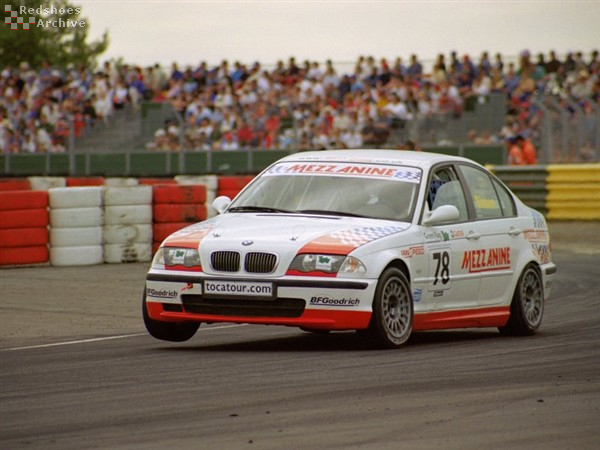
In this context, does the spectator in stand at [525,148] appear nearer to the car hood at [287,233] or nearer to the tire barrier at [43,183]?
the tire barrier at [43,183]

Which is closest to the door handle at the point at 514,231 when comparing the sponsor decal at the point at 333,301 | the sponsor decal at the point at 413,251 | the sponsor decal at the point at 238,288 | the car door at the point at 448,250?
the car door at the point at 448,250

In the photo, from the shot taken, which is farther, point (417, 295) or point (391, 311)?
point (417, 295)

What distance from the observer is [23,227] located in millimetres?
17516

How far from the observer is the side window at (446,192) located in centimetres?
1064

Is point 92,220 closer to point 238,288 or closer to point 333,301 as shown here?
point 238,288

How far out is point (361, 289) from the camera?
370 inches

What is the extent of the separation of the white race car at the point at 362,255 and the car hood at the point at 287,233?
1 cm

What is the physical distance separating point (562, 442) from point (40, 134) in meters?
25.0

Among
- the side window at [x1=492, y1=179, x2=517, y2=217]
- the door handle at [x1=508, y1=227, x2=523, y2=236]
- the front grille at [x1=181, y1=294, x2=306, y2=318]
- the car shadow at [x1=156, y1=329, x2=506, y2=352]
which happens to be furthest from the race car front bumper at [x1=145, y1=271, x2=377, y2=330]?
the side window at [x1=492, y1=179, x2=517, y2=217]

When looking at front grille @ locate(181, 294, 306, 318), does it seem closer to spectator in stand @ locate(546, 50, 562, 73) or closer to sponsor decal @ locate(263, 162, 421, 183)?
sponsor decal @ locate(263, 162, 421, 183)

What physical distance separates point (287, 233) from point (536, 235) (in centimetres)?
291

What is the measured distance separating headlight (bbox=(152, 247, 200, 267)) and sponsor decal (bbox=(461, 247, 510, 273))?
2.14 metres

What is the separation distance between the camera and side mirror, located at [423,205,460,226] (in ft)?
33.4

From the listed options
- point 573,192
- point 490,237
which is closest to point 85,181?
point 573,192
